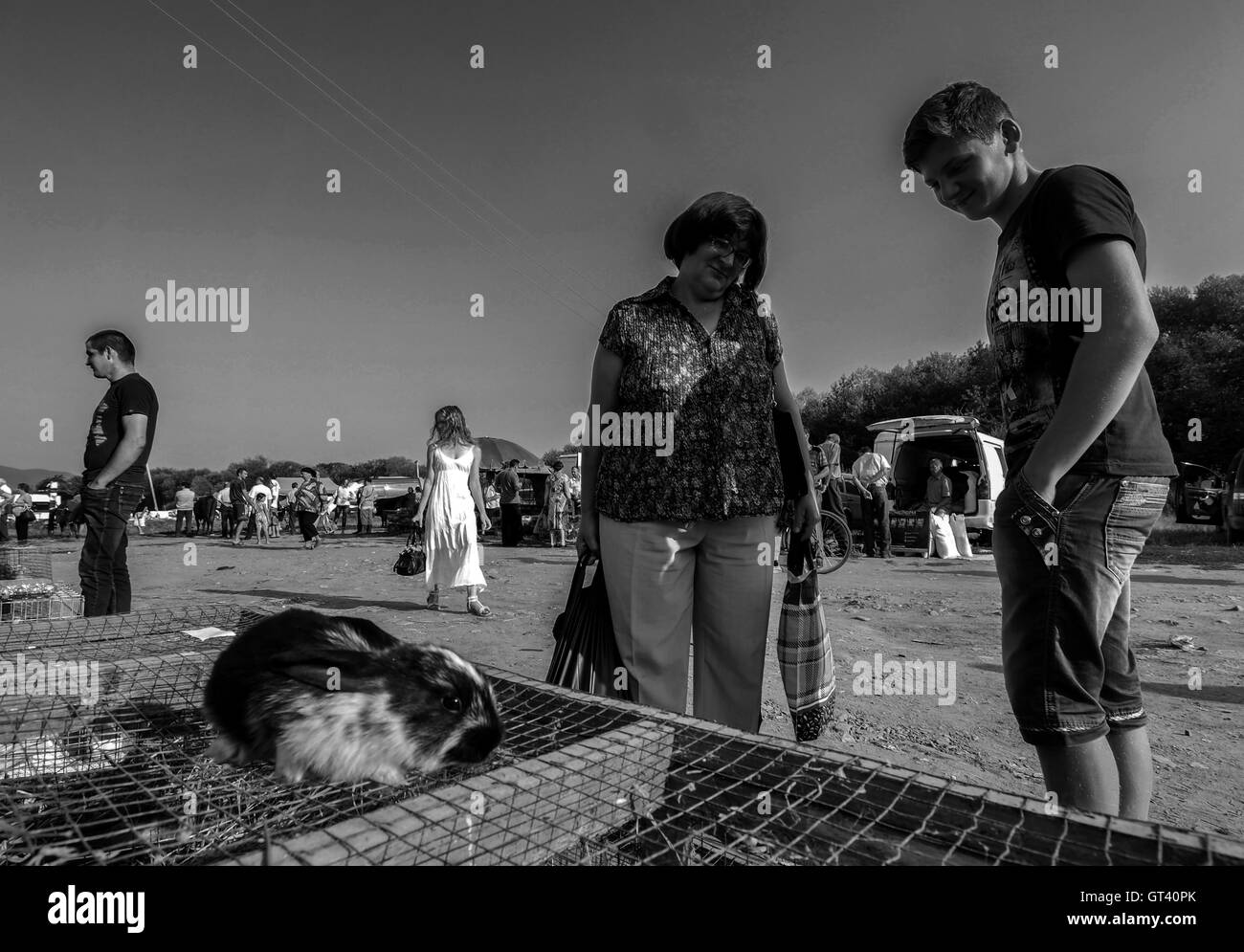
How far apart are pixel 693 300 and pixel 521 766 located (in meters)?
1.77

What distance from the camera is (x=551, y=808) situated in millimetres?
1688

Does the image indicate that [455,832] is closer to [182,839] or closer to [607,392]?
[182,839]

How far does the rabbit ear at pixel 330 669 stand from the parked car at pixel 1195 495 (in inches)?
920

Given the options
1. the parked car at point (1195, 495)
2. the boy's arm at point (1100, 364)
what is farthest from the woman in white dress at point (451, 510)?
the parked car at point (1195, 495)

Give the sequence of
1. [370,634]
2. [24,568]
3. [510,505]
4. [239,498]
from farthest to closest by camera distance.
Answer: [239,498]
[510,505]
[24,568]
[370,634]

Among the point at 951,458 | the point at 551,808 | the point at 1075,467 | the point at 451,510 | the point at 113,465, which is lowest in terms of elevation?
the point at 551,808

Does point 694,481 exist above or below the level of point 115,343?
below

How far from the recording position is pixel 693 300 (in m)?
2.75

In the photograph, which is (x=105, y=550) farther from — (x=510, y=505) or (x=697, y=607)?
(x=510, y=505)

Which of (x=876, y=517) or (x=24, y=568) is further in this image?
(x=876, y=517)

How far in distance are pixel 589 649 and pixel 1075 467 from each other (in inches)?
65.0

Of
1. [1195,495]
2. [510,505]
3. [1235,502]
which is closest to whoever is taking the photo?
[1235,502]

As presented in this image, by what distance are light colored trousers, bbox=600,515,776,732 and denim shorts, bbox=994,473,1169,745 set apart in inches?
39.7

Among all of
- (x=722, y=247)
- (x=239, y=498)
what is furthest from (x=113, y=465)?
(x=239, y=498)
